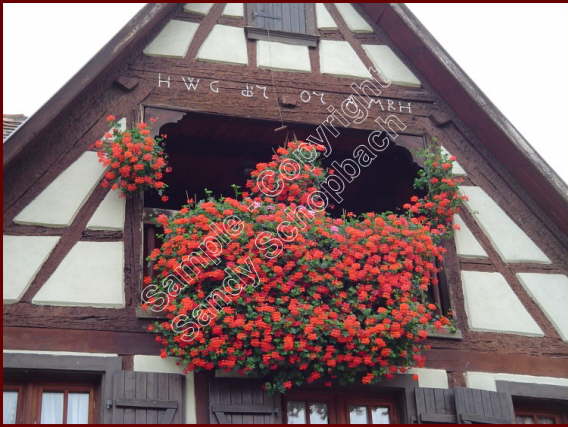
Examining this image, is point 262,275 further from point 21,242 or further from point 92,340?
point 21,242

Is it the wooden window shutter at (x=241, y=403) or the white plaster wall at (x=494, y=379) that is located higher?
the white plaster wall at (x=494, y=379)

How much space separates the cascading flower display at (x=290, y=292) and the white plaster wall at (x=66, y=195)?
0.82 m

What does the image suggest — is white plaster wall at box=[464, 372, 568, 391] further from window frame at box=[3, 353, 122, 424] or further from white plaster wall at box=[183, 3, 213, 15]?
white plaster wall at box=[183, 3, 213, 15]

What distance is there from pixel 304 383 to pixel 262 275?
1.08m

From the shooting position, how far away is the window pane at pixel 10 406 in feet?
28.8

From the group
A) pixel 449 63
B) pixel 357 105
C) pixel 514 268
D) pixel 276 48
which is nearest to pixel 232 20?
pixel 276 48

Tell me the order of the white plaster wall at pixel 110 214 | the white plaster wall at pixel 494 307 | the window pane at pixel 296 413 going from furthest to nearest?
the white plaster wall at pixel 494 307
the white plaster wall at pixel 110 214
the window pane at pixel 296 413

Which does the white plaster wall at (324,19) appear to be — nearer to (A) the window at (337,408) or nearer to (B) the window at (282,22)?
(B) the window at (282,22)

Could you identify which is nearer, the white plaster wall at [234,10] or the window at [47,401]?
the window at [47,401]

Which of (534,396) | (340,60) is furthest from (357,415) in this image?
(340,60)

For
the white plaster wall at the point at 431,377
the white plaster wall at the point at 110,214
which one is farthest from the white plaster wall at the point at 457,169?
the white plaster wall at the point at 110,214

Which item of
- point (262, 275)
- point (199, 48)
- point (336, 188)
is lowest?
point (262, 275)

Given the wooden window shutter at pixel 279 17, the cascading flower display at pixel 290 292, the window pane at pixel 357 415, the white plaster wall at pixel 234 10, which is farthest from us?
the wooden window shutter at pixel 279 17

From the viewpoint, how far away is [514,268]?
1069 cm
